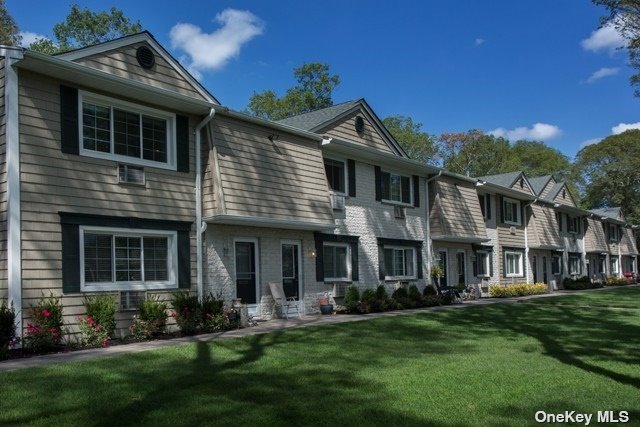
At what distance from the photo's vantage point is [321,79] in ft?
137

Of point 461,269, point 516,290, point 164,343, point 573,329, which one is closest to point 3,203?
point 164,343

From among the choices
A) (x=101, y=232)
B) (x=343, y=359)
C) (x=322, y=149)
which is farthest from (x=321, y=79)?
(x=343, y=359)

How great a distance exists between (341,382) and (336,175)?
1146 centimetres

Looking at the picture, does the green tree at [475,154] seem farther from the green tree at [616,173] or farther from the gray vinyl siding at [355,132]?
the gray vinyl siding at [355,132]

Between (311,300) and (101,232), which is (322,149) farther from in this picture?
(101,232)

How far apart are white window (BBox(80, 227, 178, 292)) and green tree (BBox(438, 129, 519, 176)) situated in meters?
39.7

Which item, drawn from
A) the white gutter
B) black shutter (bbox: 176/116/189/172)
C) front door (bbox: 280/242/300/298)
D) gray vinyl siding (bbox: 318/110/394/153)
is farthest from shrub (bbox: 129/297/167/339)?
gray vinyl siding (bbox: 318/110/394/153)

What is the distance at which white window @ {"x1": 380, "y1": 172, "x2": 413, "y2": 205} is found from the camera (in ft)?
66.3

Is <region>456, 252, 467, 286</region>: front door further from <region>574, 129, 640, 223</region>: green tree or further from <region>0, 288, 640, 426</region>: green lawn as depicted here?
<region>574, 129, 640, 223</region>: green tree

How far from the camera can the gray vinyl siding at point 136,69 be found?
12242mm

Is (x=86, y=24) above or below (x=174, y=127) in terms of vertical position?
above

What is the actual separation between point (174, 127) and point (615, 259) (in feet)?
141

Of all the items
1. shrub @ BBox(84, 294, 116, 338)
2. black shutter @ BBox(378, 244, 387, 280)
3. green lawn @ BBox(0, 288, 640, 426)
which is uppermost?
black shutter @ BBox(378, 244, 387, 280)

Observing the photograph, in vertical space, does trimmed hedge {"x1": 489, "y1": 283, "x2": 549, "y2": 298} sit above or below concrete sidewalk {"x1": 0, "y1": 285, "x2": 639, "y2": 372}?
below
